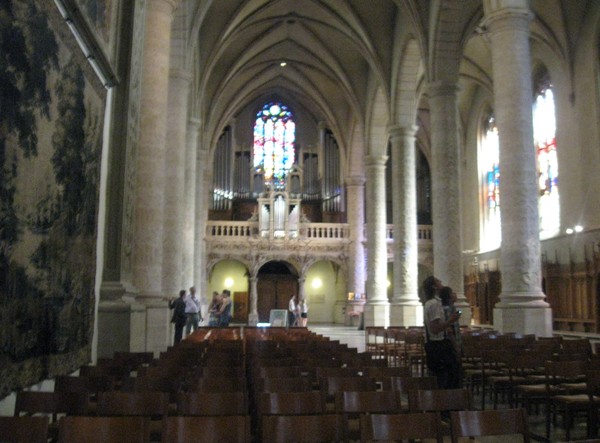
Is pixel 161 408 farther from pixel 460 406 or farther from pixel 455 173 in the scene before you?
pixel 455 173

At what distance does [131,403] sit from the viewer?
3.86 meters

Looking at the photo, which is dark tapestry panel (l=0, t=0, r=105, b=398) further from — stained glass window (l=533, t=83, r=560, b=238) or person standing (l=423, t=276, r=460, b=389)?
stained glass window (l=533, t=83, r=560, b=238)

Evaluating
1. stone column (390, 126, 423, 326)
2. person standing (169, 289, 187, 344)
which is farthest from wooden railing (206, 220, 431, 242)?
person standing (169, 289, 187, 344)

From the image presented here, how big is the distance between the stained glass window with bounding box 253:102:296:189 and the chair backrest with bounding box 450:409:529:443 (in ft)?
94.2

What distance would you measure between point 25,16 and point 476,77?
73.4 ft

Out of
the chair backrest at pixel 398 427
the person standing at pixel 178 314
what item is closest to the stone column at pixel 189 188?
the person standing at pixel 178 314

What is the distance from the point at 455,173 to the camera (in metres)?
16.0

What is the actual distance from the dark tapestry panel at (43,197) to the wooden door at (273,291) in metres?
25.3

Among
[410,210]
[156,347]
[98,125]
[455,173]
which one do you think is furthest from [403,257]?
[98,125]

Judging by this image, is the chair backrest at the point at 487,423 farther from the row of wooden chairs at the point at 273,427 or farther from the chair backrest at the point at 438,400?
the chair backrest at the point at 438,400

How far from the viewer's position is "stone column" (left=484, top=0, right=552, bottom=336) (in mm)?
11289

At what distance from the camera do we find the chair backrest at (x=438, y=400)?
3.98m

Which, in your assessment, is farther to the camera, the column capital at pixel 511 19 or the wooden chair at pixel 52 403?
the column capital at pixel 511 19

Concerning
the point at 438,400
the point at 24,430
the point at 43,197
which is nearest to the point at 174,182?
the point at 43,197
